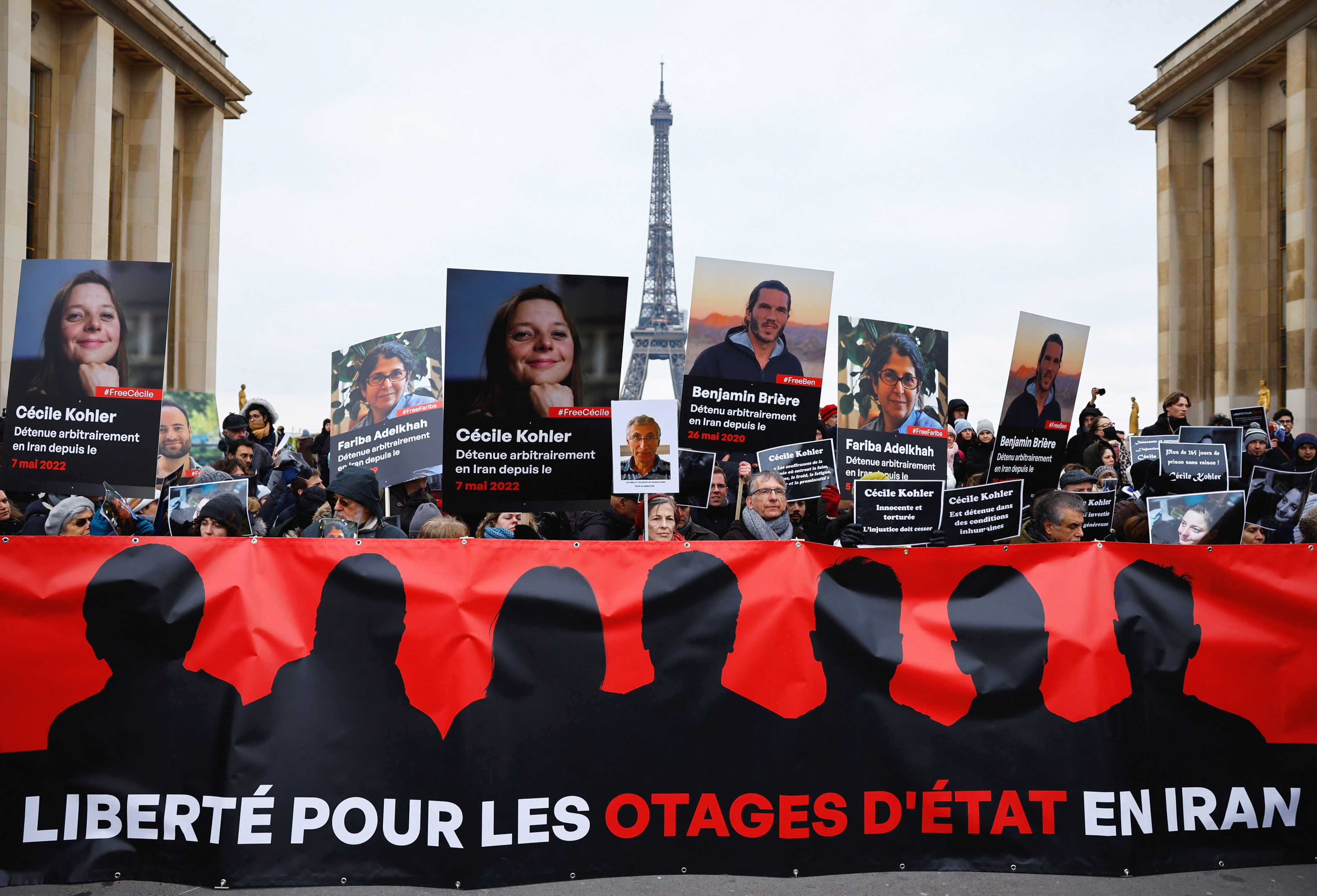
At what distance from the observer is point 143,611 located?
4.62m

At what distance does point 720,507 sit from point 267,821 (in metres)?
5.28

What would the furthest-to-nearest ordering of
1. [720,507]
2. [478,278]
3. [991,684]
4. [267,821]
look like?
[720,507], [478,278], [991,684], [267,821]

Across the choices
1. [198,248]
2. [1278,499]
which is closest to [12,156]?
[198,248]

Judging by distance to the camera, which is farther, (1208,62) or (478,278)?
(1208,62)

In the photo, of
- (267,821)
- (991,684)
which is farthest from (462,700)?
(991,684)

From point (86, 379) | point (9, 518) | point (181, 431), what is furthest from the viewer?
point (181, 431)

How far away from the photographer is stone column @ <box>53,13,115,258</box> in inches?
1182

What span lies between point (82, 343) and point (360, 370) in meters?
2.58

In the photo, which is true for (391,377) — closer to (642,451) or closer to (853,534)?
(642,451)

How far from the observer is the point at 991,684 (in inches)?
187

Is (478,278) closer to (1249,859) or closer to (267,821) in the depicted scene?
(267,821)

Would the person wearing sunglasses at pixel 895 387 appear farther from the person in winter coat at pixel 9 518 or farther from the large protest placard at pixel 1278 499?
the person in winter coat at pixel 9 518

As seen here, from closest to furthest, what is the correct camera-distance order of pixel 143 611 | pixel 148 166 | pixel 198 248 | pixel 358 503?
pixel 143 611
pixel 358 503
pixel 148 166
pixel 198 248

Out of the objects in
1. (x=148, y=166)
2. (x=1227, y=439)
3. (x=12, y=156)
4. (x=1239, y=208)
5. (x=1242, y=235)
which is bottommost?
(x=1227, y=439)
